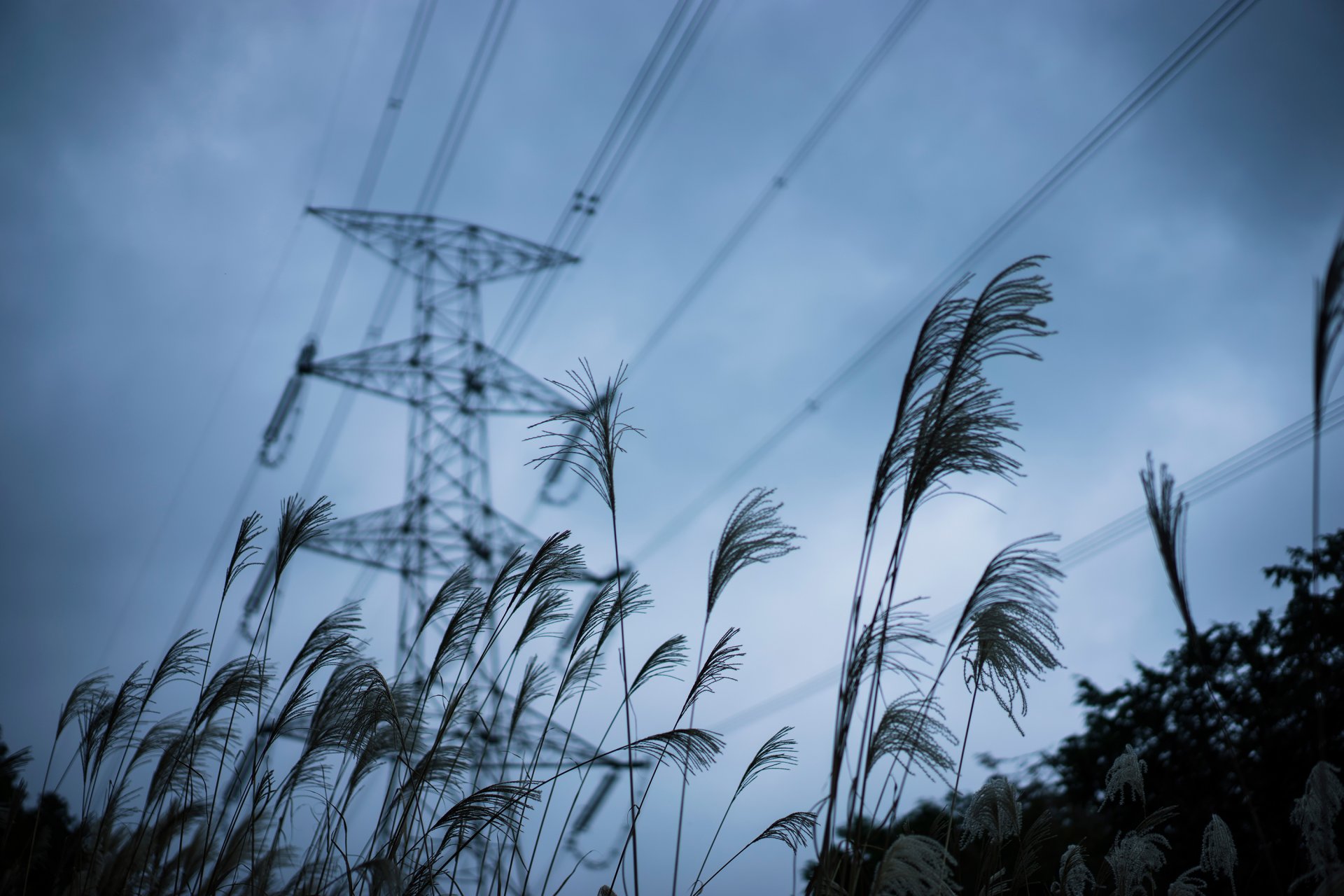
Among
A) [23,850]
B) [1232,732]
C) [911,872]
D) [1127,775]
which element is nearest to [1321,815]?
[1127,775]

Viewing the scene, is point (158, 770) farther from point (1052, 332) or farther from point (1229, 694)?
point (1229, 694)

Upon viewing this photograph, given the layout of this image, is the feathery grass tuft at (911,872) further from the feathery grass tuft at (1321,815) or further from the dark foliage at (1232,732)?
the dark foliage at (1232,732)

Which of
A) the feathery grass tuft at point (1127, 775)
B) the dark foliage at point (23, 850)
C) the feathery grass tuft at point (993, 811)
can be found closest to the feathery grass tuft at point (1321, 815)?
the feathery grass tuft at point (1127, 775)

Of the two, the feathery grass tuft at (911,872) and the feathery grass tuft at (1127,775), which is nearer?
the feathery grass tuft at (911,872)

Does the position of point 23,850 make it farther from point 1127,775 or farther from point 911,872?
point 1127,775

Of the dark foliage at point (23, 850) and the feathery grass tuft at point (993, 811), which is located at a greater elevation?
the feathery grass tuft at point (993, 811)

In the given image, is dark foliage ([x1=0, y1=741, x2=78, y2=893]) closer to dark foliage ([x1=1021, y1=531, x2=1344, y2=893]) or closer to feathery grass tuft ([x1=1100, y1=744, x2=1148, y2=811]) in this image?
feathery grass tuft ([x1=1100, y1=744, x2=1148, y2=811])

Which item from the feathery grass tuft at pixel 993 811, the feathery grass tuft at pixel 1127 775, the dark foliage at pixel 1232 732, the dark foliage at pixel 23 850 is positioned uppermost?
the dark foliage at pixel 1232 732

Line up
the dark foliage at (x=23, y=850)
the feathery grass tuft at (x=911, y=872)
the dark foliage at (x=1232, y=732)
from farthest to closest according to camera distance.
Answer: the dark foliage at (x=1232, y=732) < the dark foliage at (x=23, y=850) < the feathery grass tuft at (x=911, y=872)

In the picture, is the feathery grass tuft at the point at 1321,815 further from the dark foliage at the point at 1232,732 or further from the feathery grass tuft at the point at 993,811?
the dark foliage at the point at 1232,732

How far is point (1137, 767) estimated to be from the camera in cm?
235

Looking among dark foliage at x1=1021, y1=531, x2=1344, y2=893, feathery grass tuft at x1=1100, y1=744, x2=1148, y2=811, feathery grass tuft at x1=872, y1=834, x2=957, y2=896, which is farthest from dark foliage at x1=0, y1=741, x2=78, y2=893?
dark foliage at x1=1021, y1=531, x2=1344, y2=893

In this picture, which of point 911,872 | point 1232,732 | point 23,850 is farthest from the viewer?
point 1232,732

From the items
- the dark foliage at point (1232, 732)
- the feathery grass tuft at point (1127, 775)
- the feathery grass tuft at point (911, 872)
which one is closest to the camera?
the feathery grass tuft at point (911, 872)
